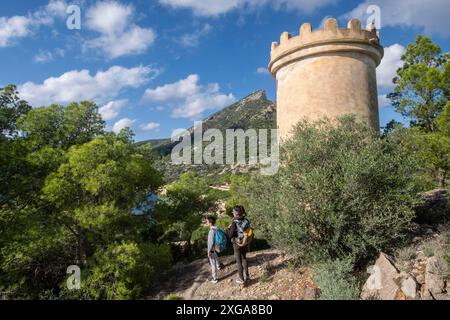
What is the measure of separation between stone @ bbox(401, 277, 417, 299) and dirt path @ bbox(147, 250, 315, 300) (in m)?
1.78

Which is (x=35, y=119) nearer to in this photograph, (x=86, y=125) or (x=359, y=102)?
(x=86, y=125)

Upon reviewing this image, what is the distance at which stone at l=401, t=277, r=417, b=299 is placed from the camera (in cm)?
605

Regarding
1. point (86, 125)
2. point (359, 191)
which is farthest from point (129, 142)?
point (359, 191)

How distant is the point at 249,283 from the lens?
8070 millimetres

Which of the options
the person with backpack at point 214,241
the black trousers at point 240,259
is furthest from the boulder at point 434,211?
the person with backpack at point 214,241

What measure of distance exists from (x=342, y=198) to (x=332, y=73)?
4236 mm

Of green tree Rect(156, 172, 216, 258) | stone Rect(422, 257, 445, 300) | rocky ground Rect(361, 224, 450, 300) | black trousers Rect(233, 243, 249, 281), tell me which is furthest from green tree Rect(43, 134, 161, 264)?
stone Rect(422, 257, 445, 300)

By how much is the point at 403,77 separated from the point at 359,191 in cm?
1472

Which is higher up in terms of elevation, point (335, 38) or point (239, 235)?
point (335, 38)

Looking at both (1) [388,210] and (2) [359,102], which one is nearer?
(1) [388,210]

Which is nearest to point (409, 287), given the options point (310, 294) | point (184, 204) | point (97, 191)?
point (310, 294)

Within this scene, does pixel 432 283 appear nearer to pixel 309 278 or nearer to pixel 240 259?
pixel 309 278

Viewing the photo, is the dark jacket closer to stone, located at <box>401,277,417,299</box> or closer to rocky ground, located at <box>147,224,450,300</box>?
rocky ground, located at <box>147,224,450,300</box>
